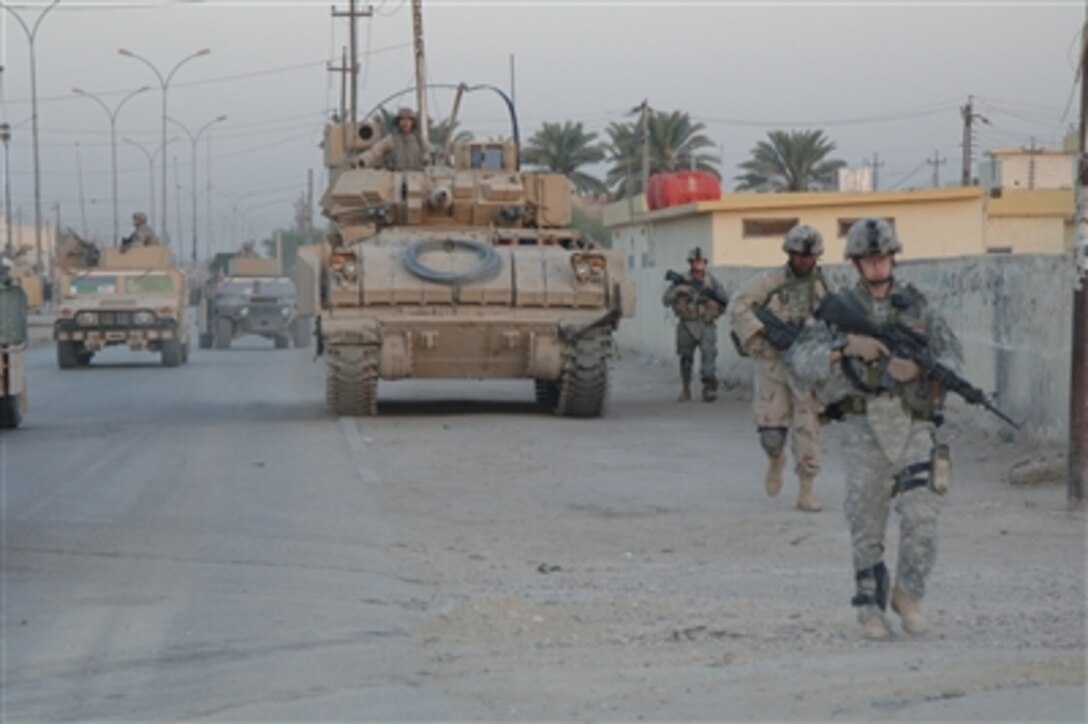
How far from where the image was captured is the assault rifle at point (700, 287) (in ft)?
64.1

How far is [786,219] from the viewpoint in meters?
41.6

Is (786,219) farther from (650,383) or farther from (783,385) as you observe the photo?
(783,385)

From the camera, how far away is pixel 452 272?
18.7 metres

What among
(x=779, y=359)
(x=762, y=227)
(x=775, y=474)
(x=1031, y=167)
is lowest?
(x=775, y=474)

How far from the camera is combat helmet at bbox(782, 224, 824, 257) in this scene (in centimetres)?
1081

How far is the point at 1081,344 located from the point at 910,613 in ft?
15.4

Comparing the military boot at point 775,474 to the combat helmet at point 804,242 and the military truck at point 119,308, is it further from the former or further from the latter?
the military truck at point 119,308

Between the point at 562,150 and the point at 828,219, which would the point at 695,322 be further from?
the point at 562,150

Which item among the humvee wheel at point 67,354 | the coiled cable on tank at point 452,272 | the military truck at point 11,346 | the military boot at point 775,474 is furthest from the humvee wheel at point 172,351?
the military boot at point 775,474

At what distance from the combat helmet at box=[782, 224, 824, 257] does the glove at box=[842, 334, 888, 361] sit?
11.4ft

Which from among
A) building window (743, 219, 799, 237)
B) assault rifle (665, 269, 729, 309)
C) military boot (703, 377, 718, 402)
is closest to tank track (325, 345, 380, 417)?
assault rifle (665, 269, 729, 309)

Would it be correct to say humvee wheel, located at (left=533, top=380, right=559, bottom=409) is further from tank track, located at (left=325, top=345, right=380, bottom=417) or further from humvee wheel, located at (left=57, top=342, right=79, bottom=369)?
humvee wheel, located at (left=57, top=342, right=79, bottom=369)

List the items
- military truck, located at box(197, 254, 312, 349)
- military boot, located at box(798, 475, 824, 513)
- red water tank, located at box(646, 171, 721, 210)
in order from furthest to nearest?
military truck, located at box(197, 254, 312, 349) → red water tank, located at box(646, 171, 721, 210) → military boot, located at box(798, 475, 824, 513)

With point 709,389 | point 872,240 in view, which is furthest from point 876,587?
point 709,389
